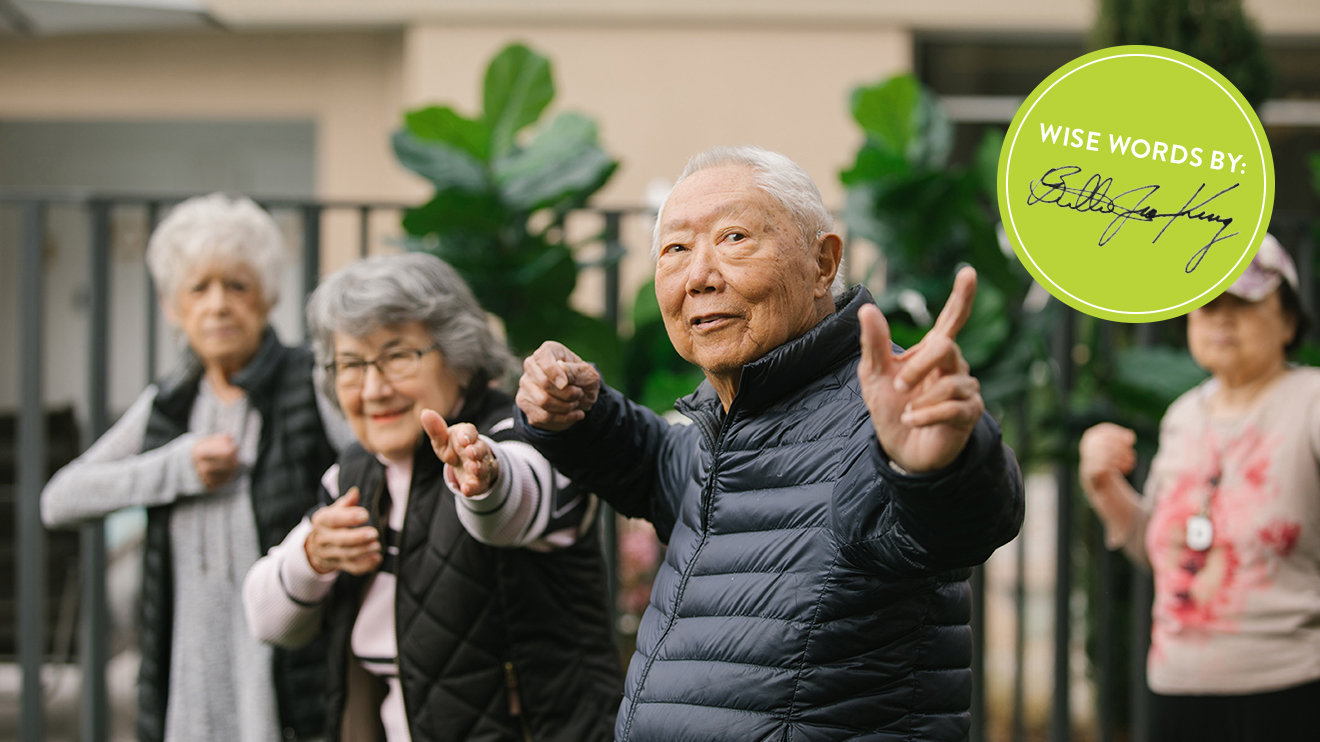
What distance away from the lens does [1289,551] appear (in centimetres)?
235

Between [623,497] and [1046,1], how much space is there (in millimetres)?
5662

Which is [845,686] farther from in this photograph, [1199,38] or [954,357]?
[1199,38]

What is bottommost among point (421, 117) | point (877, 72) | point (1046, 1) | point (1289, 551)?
point (1289, 551)

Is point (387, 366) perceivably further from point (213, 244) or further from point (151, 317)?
point (151, 317)

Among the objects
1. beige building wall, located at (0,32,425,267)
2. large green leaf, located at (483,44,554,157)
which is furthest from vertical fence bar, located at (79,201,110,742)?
beige building wall, located at (0,32,425,267)

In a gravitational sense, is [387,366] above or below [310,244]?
below

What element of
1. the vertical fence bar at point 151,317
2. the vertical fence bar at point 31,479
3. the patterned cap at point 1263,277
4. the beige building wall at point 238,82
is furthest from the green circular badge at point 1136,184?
the beige building wall at point 238,82

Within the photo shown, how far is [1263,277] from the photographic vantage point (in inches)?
95.1

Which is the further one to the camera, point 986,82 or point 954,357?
point 986,82

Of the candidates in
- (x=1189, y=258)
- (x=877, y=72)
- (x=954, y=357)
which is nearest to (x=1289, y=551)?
(x=1189, y=258)

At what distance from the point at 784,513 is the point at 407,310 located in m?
0.89

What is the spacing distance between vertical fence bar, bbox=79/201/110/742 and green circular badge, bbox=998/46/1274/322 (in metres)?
2.88

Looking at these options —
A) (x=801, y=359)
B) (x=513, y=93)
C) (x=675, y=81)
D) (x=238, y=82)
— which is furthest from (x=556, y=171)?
(x=238, y=82)
